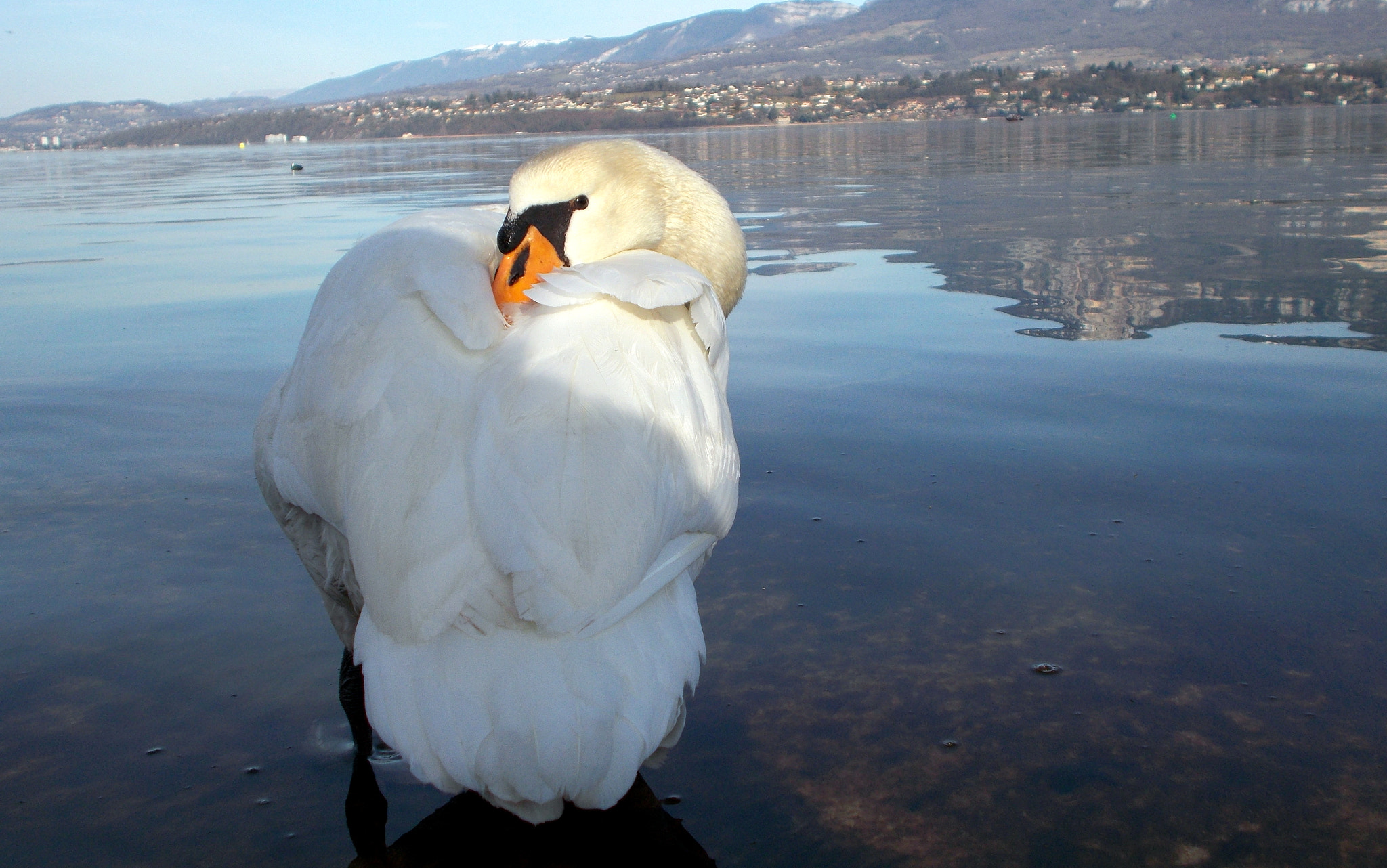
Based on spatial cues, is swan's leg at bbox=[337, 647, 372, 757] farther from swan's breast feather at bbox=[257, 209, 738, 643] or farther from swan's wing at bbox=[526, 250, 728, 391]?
swan's wing at bbox=[526, 250, 728, 391]

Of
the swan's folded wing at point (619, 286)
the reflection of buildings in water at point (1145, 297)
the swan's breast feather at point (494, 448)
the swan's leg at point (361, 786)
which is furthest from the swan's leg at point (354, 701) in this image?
the reflection of buildings in water at point (1145, 297)

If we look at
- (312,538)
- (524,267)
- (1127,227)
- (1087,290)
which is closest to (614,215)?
(524,267)

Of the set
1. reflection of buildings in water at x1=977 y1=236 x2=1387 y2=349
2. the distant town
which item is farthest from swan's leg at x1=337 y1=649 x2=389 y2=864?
the distant town

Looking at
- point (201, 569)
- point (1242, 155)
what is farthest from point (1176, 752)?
point (1242, 155)

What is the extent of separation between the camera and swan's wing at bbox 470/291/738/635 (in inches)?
61.3

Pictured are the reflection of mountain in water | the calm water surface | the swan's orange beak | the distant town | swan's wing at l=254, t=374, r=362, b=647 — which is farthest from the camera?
the distant town

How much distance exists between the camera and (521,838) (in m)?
1.92

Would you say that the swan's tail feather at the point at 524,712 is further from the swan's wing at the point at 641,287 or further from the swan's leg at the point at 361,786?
the swan's wing at the point at 641,287

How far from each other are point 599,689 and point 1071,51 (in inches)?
7844

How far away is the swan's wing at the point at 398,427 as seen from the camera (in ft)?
5.18

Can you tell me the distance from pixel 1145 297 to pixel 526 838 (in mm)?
5735

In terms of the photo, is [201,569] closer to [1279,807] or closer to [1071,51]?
[1279,807]

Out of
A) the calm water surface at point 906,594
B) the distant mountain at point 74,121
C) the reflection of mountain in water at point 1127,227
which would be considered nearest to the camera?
the calm water surface at point 906,594

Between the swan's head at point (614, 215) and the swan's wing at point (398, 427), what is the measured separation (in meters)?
0.22
